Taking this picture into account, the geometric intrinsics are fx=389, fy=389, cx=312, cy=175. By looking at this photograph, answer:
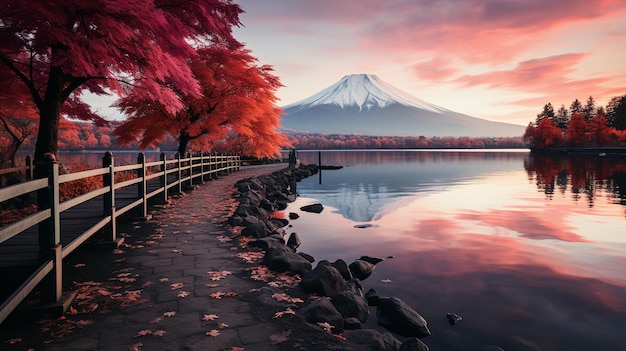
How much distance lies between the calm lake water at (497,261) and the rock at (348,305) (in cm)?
77

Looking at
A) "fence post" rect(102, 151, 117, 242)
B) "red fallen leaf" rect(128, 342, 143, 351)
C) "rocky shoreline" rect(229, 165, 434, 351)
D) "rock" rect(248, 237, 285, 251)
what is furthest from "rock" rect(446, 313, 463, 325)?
"fence post" rect(102, 151, 117, 242)

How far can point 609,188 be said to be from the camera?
28.4m

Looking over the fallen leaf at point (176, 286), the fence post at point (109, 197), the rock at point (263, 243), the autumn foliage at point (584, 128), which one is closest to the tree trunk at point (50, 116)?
the fence post at point (109, 197)

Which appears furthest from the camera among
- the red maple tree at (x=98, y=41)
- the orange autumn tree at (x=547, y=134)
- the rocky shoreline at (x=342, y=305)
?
the orange autumn tree at (x=547, y=134)

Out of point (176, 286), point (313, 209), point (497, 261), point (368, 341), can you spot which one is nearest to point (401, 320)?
point (368, 341)

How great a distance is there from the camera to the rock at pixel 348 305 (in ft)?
18.5

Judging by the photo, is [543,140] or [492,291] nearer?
[492,291]

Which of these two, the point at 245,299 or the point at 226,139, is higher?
the point at 226,139

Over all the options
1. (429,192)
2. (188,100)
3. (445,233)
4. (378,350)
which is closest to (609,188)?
(429,192)

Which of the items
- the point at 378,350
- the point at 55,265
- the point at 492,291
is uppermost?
the point at 55,265

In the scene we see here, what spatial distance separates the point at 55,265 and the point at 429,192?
27631 mm

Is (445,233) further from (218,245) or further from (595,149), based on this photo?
(595,149)

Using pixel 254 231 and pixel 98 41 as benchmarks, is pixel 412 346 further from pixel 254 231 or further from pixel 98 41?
pixel 98 41

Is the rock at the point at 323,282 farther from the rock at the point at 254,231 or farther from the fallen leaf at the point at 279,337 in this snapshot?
the rock at the point at 254,231
